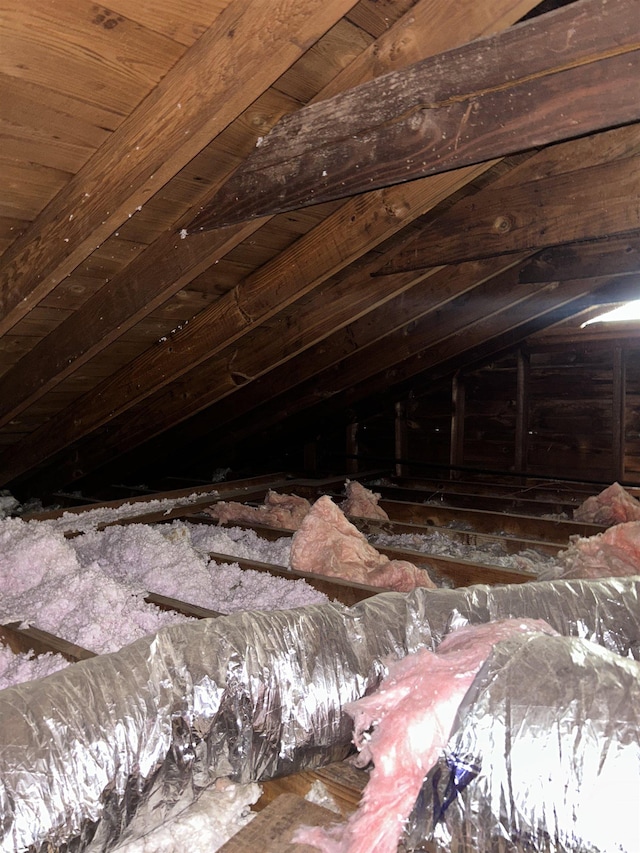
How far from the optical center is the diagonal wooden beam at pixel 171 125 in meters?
1.40

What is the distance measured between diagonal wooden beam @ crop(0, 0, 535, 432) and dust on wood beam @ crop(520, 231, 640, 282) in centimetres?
151

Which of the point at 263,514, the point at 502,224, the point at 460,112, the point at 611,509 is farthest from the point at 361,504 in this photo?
the point at 460,112

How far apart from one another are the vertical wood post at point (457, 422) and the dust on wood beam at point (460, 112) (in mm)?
4154

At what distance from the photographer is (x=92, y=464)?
4.44m

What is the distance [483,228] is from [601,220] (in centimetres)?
47

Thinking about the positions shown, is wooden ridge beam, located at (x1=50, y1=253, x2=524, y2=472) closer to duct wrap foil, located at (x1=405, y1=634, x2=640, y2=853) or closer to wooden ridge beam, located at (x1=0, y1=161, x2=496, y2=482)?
wooden ridge beam, located at (x1=0, y1=161, x2=496, y2=482)

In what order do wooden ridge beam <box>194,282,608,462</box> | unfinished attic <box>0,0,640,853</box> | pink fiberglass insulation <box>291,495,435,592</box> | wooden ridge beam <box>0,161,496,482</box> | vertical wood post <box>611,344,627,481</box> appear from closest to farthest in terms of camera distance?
unfinished attic <box>0,0,640,853</box> → wooden ridge beam <box>0,161,496,482</box> → pink fiberglass insulation <box>291,495,435,592</box> → wooden ridge beam <box>194,282,608,462</box> → vertical wood post <box>611,344,627,481</box>

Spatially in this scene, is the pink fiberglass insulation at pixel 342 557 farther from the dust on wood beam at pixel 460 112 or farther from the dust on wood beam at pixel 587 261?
the dust on wood beam at pixel 587 261

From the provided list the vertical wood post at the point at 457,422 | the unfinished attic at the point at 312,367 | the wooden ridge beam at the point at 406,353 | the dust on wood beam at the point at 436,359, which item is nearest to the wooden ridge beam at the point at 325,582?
the unfinished attic at the point at 312,367

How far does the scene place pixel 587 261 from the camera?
131 inches

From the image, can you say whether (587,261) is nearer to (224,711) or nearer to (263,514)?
(263,514)

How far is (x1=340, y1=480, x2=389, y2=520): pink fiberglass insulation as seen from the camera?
351 cm

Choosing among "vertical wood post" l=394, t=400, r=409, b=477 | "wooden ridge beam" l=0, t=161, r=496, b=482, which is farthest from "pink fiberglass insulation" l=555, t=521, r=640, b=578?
"vertical wood post" l=394, t=400, r=409, b=477

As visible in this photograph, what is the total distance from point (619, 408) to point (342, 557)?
358 cm
